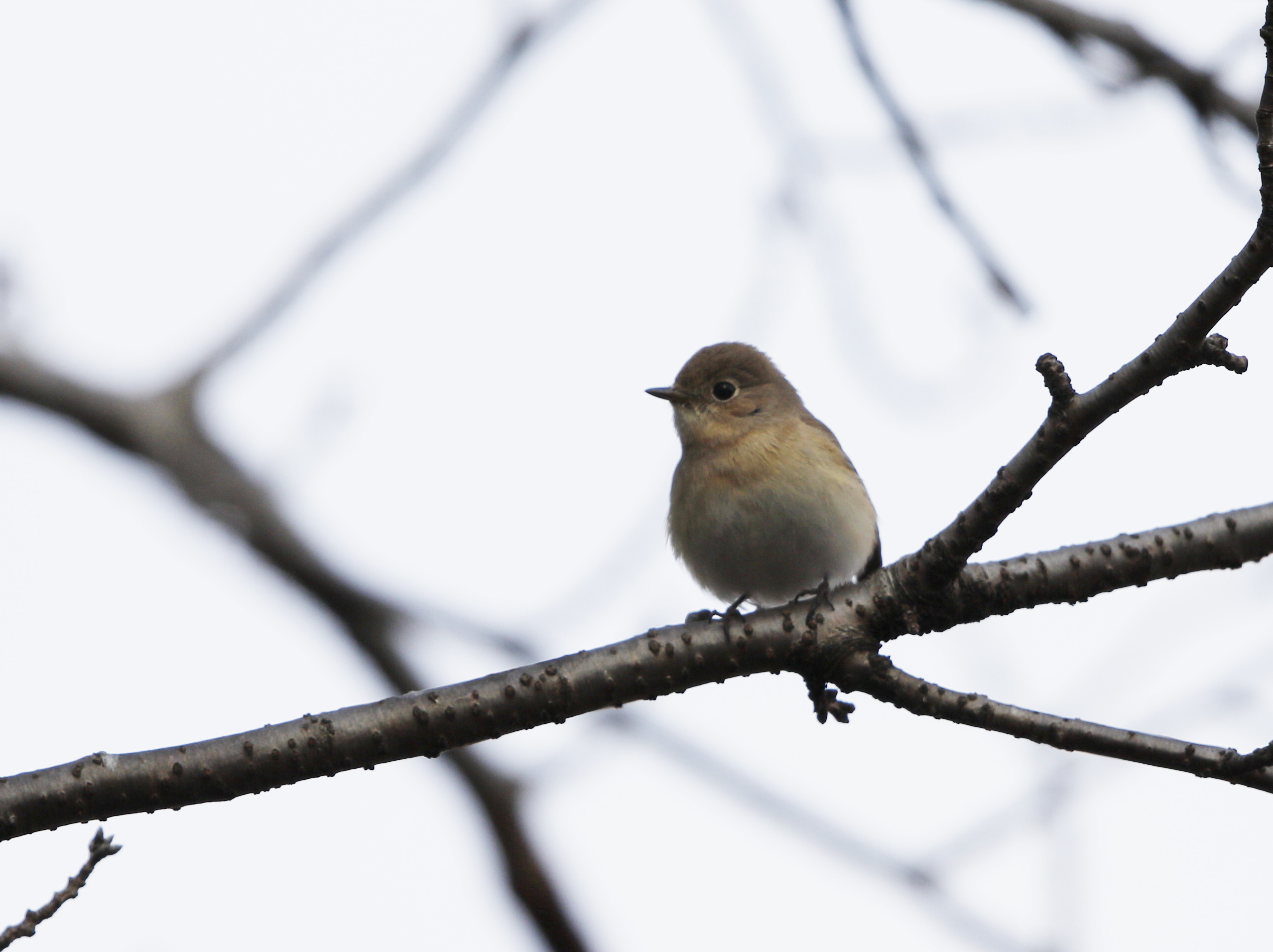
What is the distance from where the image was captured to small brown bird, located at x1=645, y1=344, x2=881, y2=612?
606cm

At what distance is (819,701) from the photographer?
4.22 meters

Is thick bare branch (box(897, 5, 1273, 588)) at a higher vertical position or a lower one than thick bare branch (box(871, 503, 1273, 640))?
lower

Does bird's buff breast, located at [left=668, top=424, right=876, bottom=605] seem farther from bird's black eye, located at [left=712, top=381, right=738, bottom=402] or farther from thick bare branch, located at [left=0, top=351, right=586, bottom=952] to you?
thick bare branch, located at [left=0, top=351, right=586, bottom=952]

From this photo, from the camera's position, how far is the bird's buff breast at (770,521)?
6.05 meters

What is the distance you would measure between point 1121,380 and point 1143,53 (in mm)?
2999

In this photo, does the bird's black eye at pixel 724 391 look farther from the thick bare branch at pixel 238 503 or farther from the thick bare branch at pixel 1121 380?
the thick bare branch at pixel 1121 380

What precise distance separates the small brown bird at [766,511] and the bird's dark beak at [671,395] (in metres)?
0.28

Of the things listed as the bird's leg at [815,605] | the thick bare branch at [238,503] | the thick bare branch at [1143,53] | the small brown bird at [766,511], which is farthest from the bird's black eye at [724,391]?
the bird's leg at [815,605]

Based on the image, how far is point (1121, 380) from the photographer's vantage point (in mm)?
3396

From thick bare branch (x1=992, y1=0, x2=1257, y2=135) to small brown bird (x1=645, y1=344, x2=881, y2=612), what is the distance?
2270mm

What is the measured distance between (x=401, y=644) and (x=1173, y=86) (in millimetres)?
4237

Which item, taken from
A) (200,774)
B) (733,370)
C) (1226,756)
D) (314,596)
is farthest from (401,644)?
(1226,756)

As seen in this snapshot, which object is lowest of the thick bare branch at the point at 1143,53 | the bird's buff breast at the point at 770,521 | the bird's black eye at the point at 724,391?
the bird's buff breast at the point at 770,521

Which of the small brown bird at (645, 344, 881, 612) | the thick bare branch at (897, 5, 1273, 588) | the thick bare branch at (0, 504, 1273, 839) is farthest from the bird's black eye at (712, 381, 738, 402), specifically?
the thick bare branch at (897, 5, 1273, 588)
